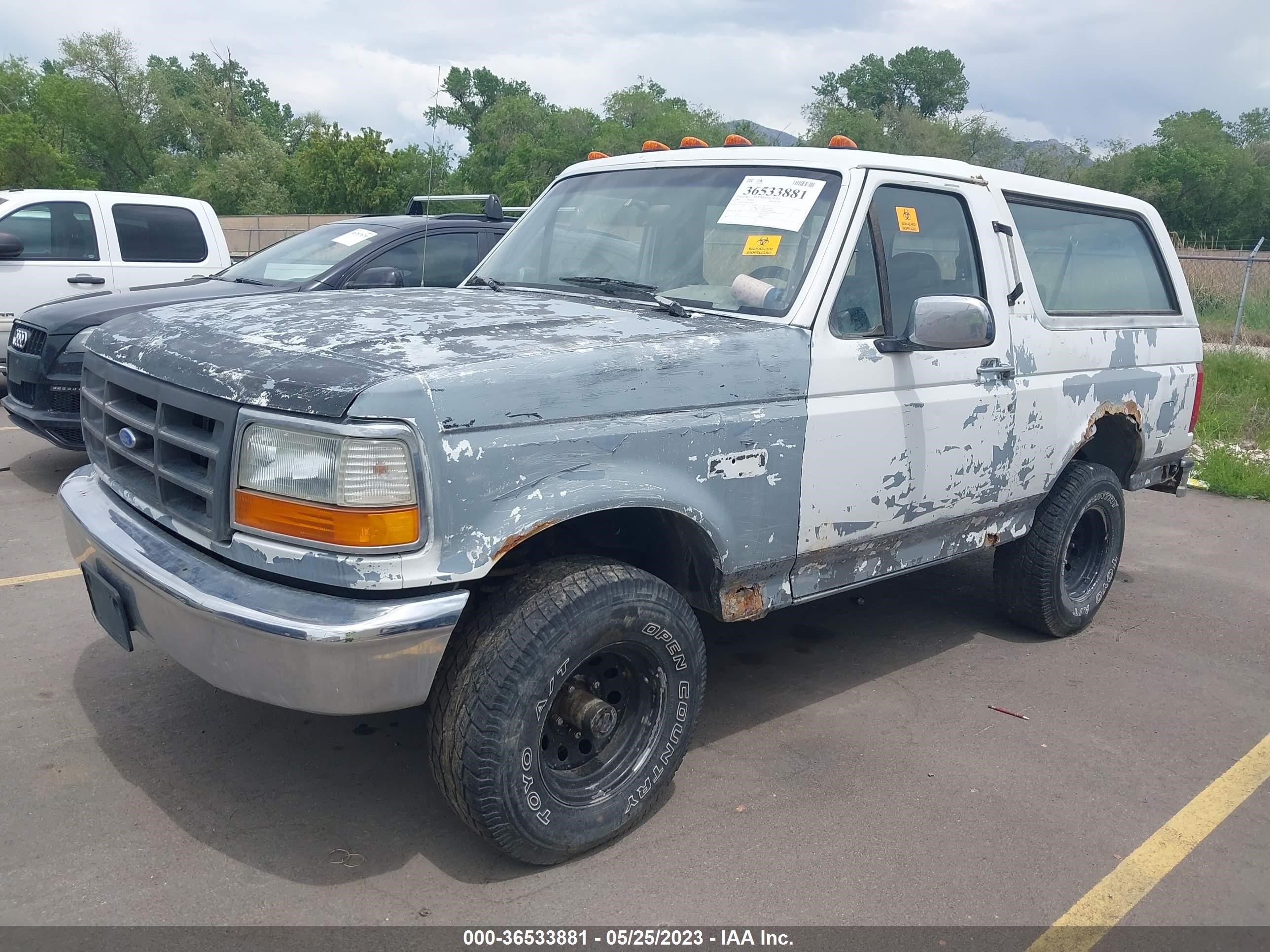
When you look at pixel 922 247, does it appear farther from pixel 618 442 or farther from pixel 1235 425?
pixel 1235 425

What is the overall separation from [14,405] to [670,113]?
4151 centimetres

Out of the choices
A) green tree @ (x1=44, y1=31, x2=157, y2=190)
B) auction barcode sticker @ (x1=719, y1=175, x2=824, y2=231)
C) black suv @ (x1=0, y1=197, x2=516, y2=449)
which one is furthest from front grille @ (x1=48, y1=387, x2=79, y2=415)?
green tree @ (x1=44, y1=31, x2=157, y2=190)

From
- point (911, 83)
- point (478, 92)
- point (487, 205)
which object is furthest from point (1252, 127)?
point (487, 205)

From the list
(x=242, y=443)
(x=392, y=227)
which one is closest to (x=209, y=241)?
(x=392, y=227)

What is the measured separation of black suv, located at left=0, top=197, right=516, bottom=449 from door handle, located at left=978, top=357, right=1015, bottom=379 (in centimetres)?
311

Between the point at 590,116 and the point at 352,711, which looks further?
the point at 590,116

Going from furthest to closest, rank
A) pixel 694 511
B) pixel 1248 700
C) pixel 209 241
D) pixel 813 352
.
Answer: pixel 209 241 → pixel 1248 700 → pixel 813 352 → pixel 694 511

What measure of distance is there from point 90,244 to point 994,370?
25.9 feet

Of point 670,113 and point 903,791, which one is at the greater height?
point 670,113

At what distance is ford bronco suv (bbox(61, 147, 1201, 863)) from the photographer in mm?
2531

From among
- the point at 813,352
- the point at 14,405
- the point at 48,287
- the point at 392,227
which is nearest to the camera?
the point at 813,352

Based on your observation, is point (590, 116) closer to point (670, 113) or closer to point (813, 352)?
point (670, 113)
